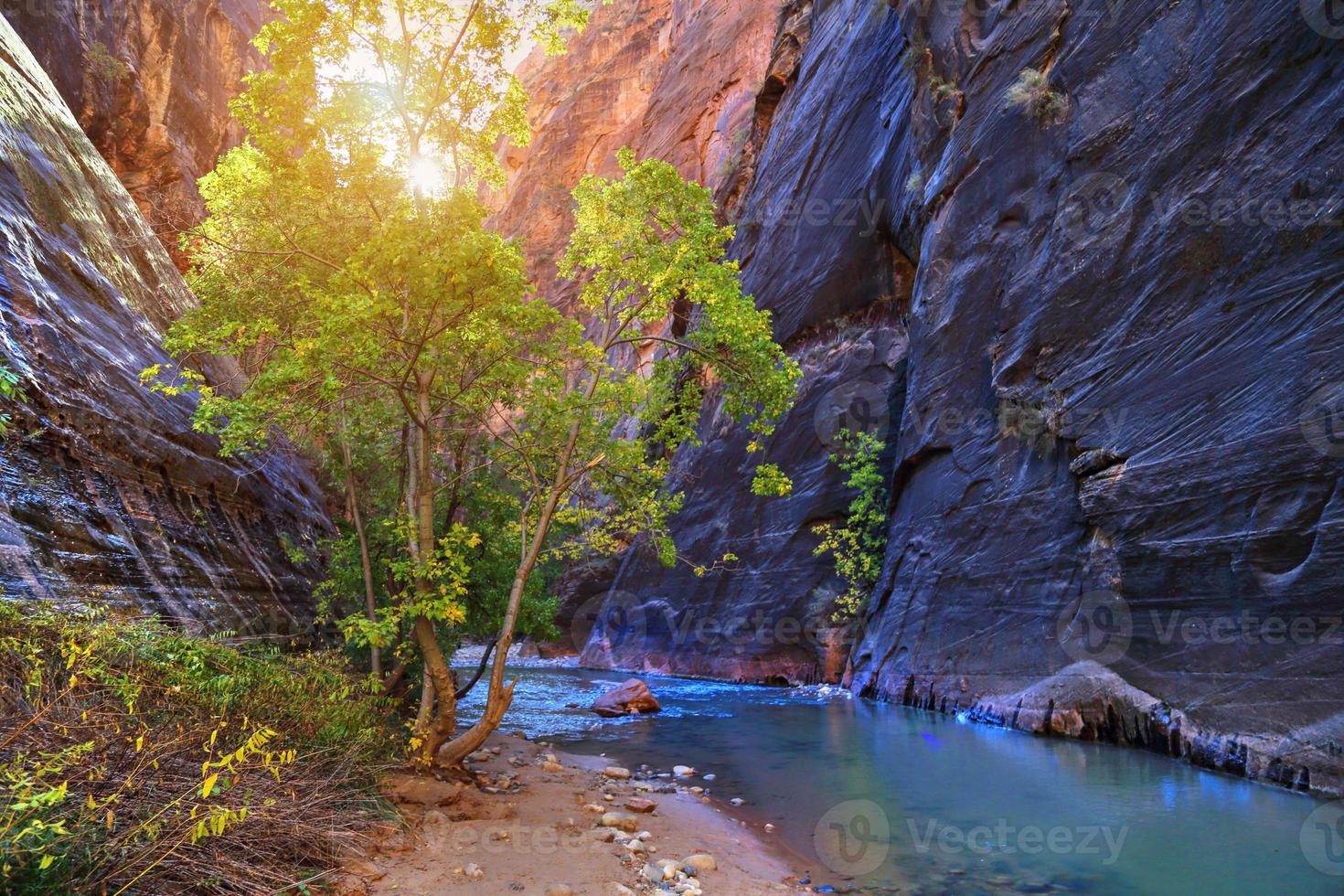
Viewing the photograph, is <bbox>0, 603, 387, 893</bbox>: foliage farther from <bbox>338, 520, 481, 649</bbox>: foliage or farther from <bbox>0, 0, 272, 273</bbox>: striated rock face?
<bbox>0, 0, 272, 273</bbox>: striated rock face

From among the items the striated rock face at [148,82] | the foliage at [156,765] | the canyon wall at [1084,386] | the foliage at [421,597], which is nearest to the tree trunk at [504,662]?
the foliage at [421,597]

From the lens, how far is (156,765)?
4258 millimetres

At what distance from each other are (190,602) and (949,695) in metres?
16.0

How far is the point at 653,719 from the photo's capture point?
1772 cm

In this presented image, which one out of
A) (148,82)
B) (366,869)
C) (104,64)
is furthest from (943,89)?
(148,82)

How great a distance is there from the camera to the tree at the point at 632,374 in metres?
8.80

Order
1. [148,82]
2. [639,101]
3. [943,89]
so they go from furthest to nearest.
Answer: [639,101] → [148,82] → [943,89]

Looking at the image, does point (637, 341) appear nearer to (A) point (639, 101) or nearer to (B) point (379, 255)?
(B) point (379, 255)

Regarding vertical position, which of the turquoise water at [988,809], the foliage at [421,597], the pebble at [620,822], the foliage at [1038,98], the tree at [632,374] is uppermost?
the foliage at [1038,98]

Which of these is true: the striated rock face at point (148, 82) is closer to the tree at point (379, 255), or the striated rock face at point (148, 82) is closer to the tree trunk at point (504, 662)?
the tree at point (379, 255)

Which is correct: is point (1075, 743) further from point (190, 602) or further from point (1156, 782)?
point (190, 602)

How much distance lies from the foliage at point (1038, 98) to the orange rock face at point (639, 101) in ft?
82.7

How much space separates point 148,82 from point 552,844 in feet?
122

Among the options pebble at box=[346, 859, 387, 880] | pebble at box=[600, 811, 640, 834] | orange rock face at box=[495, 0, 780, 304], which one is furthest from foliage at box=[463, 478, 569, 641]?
orange rock face at box=[495, 0, 780, 304]
